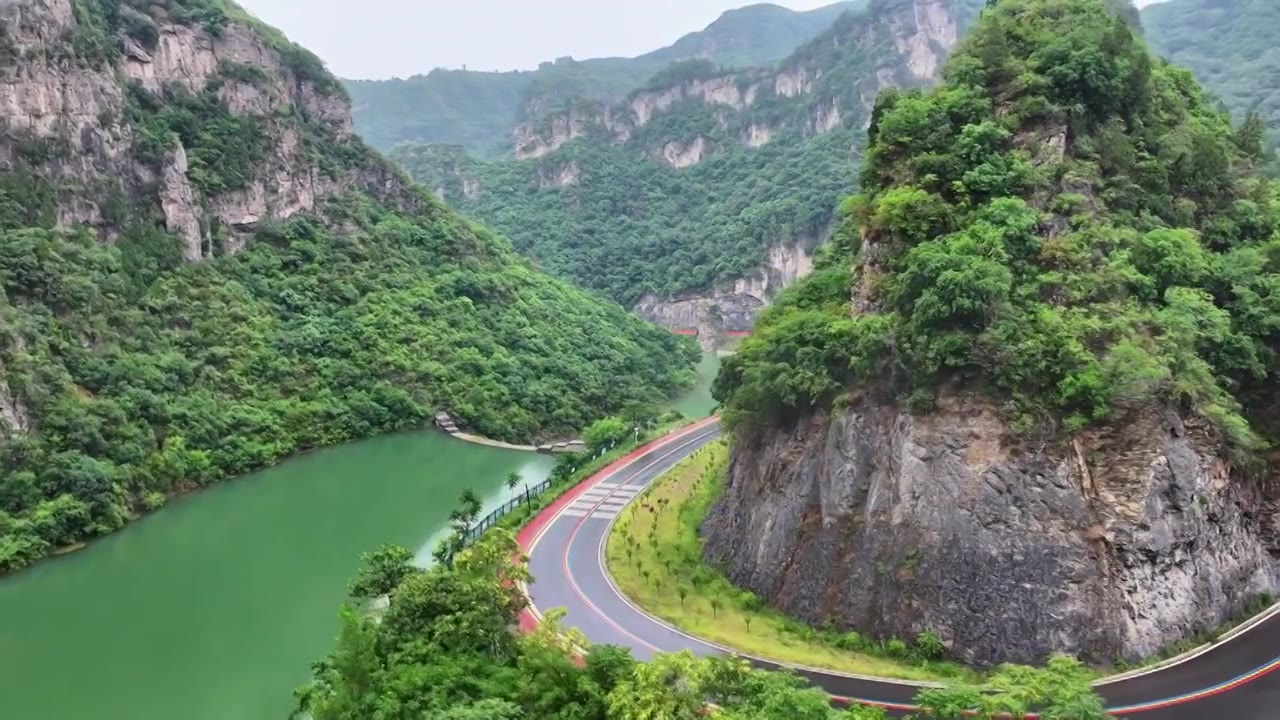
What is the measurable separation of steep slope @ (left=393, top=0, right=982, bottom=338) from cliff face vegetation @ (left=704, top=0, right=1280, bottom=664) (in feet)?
220

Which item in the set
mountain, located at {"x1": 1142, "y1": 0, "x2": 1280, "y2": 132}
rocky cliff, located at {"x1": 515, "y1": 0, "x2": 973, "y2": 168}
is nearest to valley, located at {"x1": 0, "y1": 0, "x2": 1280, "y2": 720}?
mountain, located at {"x1": 1142, "y1": 0, "x2": 1280, "y2": 132}

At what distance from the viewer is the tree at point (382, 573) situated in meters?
20.8

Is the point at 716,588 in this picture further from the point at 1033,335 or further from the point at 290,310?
the point at 290,310

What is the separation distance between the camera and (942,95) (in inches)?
920

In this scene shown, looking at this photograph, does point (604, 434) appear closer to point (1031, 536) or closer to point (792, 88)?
point (1031, 536)

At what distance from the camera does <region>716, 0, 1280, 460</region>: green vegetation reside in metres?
18.5

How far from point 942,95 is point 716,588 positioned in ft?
44.9

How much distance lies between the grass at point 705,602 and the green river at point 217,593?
821 cm

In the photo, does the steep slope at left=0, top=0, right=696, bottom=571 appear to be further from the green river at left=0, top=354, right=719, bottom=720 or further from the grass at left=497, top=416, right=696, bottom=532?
the grass at left=497, top=416, right=696, bottom=532

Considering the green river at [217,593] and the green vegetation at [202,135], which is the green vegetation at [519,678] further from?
the green vegetation at [202,135]

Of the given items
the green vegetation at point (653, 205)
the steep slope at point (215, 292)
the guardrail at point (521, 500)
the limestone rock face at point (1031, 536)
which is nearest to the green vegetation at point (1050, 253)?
the limestone rock face at point (1031, 536)

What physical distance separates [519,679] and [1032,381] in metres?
11.4

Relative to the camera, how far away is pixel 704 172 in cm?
12281

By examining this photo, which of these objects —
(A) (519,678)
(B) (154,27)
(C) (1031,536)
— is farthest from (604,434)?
(B) (154,27)
